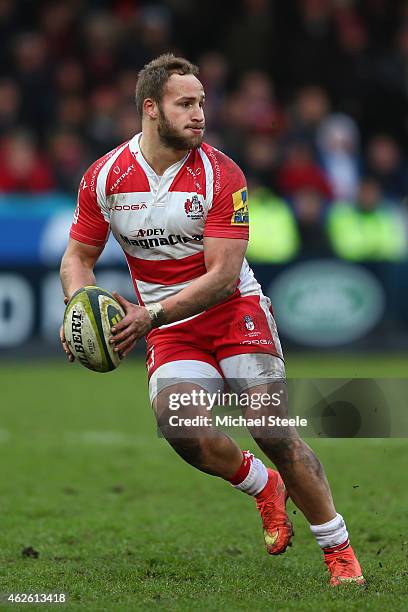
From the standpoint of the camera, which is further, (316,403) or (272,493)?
(316,403)

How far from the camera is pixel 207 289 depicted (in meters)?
6.01

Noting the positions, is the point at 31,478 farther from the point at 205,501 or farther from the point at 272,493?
the point at 272,493

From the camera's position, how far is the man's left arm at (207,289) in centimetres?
588

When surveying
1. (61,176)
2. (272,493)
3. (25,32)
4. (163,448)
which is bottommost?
(163,448)

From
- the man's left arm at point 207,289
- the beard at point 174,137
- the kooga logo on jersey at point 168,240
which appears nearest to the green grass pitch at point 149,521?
Result: the man's left arm at point 207,289

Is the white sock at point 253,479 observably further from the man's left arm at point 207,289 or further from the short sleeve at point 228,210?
the short sleeve at point 228,210

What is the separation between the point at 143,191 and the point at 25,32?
1185 centimetres

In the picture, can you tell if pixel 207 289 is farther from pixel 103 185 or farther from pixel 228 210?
pixel 103 185

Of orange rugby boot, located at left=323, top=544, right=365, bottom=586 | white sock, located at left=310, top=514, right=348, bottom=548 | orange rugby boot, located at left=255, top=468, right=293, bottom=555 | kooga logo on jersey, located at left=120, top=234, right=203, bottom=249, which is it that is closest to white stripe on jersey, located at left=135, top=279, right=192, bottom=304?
kooga logo on jersey, located at left=120, top=234, right=203, bottom=249

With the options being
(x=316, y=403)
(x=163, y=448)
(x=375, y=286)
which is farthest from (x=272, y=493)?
(x=375, y=286)

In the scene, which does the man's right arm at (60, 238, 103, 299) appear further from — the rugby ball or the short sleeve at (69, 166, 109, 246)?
the rugby ball

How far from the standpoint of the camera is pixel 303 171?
16109mm

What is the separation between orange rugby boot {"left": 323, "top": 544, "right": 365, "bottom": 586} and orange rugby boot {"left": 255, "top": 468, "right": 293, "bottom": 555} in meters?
0.43

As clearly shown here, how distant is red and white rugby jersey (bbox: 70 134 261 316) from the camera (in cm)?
617
